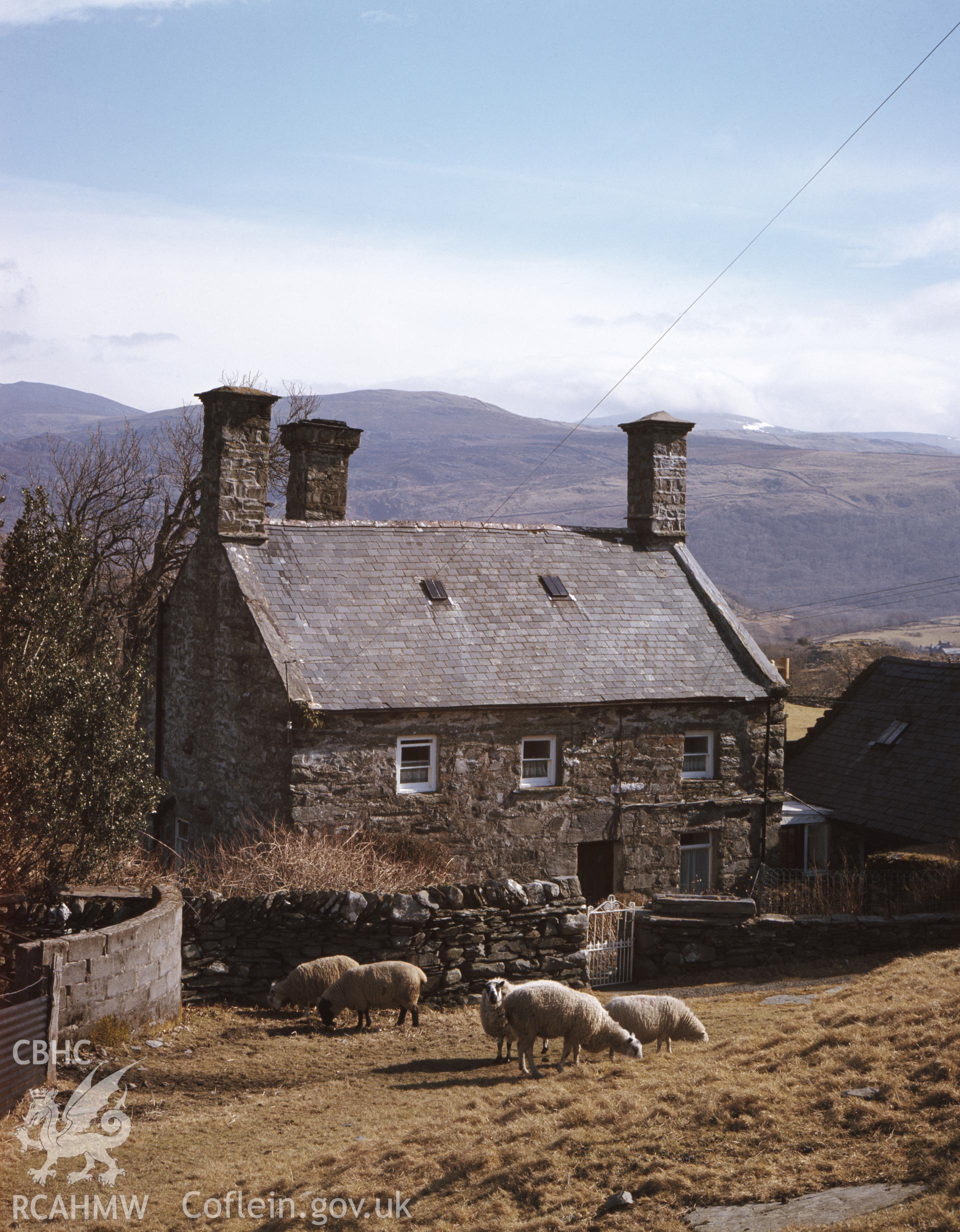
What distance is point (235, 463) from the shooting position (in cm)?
2361

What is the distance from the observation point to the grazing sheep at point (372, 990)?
14602mm

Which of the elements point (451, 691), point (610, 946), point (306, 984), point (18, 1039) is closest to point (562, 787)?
point (451, 691)

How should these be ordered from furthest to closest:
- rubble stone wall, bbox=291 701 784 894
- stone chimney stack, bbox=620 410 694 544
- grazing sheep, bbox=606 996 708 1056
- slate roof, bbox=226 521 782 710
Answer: stone chimney stack, bbox=620 410 694 544, slate roof, bbox=226 521 782 710, rubble stone wall, bbox=291 701 784 894, grazing sheep, bbox=606 996 708 1056

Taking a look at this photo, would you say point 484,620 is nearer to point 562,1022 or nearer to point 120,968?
point 120,968

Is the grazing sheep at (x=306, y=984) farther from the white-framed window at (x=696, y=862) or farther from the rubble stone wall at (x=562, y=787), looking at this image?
the white-framed window at (x=696, y=862)

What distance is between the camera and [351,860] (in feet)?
61.1

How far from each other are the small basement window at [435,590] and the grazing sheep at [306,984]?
10928 mm

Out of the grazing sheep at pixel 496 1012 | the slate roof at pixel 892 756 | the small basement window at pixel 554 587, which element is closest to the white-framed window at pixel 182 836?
the small basement window at pixel 554 587

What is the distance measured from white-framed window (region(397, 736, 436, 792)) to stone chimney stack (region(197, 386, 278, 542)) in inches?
220

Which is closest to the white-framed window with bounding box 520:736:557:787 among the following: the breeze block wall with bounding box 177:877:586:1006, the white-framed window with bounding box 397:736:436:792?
the white-framed window with bounding box 397:736:436:792

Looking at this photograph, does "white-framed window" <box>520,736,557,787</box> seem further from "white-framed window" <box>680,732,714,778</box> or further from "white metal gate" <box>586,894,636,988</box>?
"white metal gate" <box>586,894,636,988</box>

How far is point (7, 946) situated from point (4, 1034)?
224 cm

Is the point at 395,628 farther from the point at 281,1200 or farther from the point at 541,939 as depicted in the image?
the point at 281,1200

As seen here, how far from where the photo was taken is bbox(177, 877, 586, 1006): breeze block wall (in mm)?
15547
